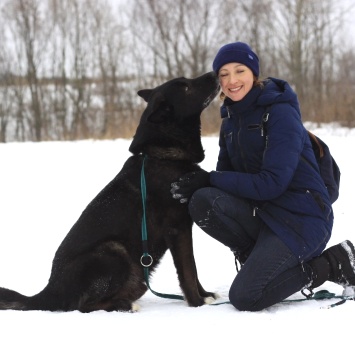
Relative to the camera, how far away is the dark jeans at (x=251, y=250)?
8.16ft

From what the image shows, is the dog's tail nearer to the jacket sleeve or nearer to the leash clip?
the leash clip

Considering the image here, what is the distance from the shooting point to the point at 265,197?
257 centimetres

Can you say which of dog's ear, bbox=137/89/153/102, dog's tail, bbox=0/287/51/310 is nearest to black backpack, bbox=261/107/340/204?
dog's ear, bbox=137/89/153/102

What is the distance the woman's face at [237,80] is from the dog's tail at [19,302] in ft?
5.02

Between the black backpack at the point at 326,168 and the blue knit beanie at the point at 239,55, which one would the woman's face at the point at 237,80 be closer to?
the blue knit beanie at the point at 239,55

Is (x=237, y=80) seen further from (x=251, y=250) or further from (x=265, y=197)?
(x=251, y=250)

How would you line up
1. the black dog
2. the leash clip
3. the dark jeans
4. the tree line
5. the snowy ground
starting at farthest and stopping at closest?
the tree line
the leash clip
the black dog
the dark jeans
the snowy ground

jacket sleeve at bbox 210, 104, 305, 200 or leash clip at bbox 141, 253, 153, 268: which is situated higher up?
jacket sleeve at bbox 210, 104, 305, 200

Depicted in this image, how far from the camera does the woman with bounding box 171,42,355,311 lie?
2514mm

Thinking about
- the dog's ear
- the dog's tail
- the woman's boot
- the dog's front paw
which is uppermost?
the dog's ear

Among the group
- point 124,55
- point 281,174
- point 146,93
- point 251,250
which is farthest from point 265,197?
point 124,55

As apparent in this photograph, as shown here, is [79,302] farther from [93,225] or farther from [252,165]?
[252,165]

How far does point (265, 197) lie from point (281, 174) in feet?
0.52

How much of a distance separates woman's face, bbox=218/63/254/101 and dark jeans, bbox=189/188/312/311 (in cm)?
55
